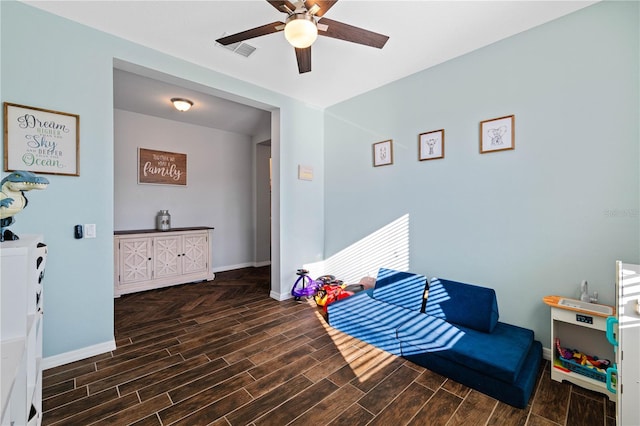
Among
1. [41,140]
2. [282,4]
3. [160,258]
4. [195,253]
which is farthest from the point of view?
[195,253]

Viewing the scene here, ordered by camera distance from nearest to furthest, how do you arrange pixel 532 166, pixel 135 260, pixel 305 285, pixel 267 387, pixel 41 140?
pixel 267 387
pixel 41 140
pixel 532 166
pixel 305 285
pixel 135 260

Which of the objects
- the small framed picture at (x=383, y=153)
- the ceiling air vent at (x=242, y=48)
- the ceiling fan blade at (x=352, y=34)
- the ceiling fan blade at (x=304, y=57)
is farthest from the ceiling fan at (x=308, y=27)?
the small framed picture at (x=383, y=153)

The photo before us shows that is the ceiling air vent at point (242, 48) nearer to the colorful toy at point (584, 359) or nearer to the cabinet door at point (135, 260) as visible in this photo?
the cabinet door at point (135, 260)

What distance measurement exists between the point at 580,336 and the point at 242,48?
13.0 feet

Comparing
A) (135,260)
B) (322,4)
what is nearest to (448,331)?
(322,4)

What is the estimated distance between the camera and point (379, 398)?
6.36 feet

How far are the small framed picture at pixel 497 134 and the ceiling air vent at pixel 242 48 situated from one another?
2442 mm

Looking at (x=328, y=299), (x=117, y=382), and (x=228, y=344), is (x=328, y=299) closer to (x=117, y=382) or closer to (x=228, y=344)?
(x=228, y=344)

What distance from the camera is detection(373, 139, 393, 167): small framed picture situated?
3.56m

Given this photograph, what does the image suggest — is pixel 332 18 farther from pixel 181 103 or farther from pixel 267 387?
pixel 267 387

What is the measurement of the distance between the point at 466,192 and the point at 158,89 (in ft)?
13.8

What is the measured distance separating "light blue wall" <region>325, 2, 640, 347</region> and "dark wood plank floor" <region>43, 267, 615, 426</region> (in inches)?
35.5

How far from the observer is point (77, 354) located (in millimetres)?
2383

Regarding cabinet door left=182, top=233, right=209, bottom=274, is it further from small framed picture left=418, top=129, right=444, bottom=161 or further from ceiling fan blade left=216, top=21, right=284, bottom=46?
small framed picture left=418, top=129, right=444, bottom=161
